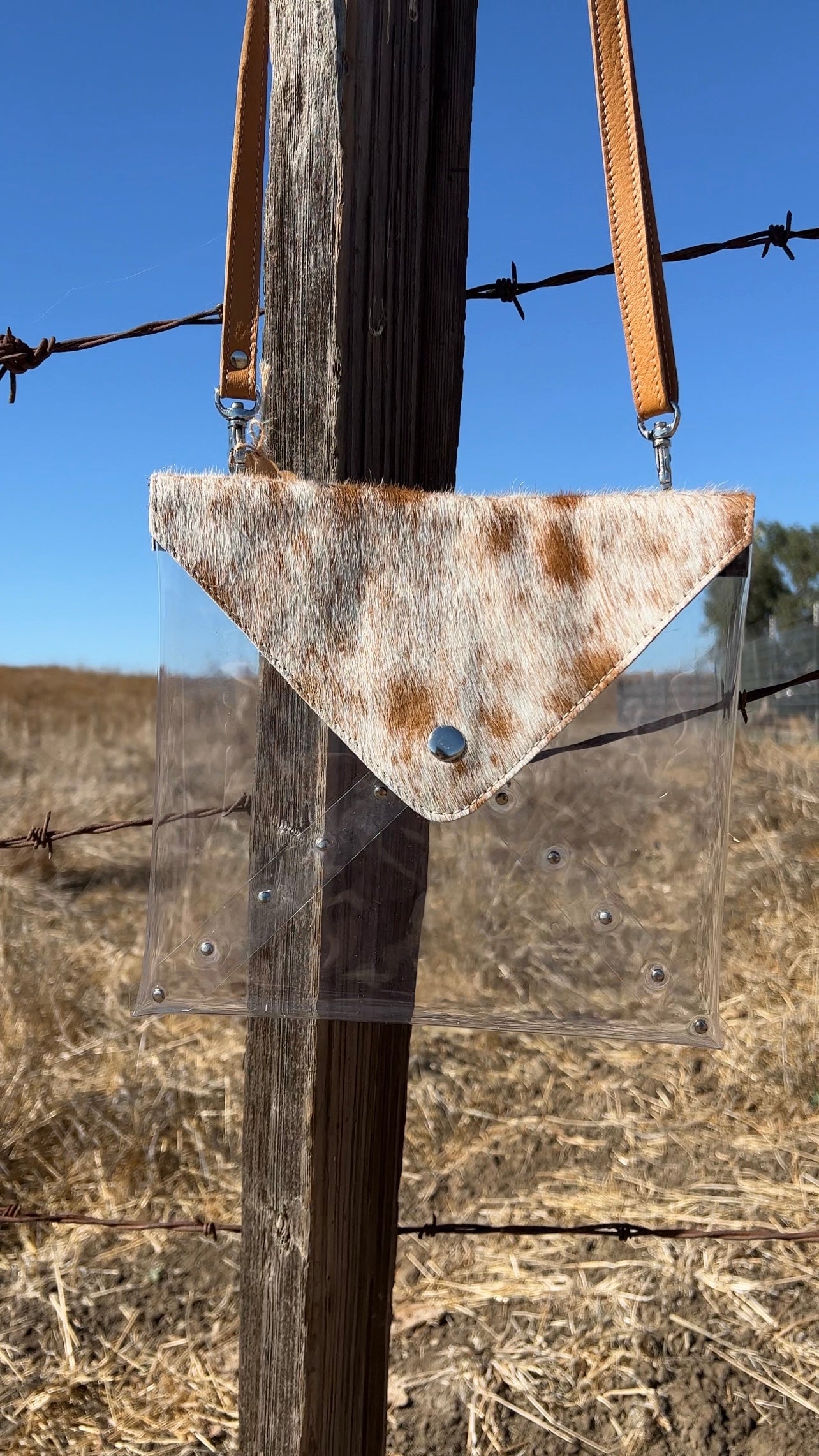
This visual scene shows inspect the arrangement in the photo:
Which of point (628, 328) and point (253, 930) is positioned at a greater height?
point (628, 328)

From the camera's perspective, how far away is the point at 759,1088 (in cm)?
343

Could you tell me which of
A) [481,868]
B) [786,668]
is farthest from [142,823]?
[786,668]

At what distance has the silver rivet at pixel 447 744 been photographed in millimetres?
962

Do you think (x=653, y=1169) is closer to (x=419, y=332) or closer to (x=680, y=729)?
(x=680, y=729)

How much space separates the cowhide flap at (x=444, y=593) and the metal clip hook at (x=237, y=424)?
0.17 ft

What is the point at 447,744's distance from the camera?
96 centimetres

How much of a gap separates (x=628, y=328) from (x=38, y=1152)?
10.5ft

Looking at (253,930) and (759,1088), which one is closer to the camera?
(253,930)

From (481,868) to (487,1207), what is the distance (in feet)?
7.23

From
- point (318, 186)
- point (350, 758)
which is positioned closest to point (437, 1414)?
point (350, 758)

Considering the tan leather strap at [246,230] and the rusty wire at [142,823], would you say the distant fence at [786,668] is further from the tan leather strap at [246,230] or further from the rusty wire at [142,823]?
the tan leather strap at [246,230]

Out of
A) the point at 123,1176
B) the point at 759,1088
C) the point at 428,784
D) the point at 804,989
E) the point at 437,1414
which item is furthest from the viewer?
the point at 804,989

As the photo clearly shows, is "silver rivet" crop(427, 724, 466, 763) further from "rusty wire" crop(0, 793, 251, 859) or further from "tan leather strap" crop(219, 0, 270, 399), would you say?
"tan leather strap" crop(219, 0, 270, 399)

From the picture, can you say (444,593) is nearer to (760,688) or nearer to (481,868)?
(481,868)
